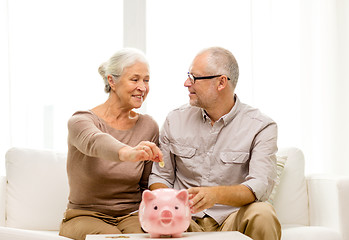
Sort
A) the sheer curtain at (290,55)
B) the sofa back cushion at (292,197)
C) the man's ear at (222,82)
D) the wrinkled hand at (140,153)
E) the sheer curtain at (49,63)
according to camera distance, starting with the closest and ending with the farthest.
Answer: the wrinkled hand at (140,153) < the man's ear at (222,82) < the sofa back cushion at (292,197) < the sheer curtain at (49,63) < the sheer curtain at (290,55)

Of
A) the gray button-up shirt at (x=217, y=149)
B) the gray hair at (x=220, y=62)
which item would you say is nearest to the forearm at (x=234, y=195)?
the gray button-up shirt at (x=217, y=149)

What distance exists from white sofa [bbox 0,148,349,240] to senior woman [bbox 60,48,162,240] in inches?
13.0

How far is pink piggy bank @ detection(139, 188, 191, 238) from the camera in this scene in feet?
5.64

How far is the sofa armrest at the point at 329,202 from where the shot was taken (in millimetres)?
2533

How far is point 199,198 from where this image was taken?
6.39ft

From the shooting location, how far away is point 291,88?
368 centimetres

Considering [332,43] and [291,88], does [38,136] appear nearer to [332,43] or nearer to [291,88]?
[291,88]

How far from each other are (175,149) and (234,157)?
0.30 m

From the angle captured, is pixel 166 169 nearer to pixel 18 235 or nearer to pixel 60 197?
pixel 60 197

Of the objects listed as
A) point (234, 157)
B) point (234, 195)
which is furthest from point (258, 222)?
point (234, 157)

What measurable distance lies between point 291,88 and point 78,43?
5.16ft

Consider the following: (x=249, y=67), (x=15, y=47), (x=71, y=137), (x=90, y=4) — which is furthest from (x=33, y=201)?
(x=249, y=67)

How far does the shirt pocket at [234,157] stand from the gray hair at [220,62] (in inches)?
14.8

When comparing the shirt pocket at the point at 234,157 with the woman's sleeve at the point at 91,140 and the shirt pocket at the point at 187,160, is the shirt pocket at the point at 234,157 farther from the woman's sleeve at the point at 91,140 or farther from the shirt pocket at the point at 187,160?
the woman's sleeve at the point at 91,140
